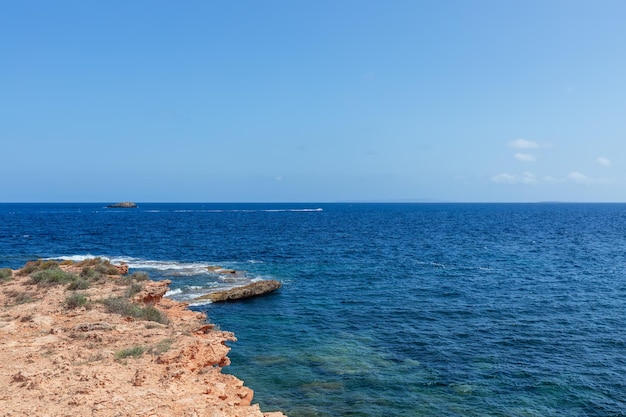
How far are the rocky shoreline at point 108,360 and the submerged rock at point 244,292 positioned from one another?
11692mm

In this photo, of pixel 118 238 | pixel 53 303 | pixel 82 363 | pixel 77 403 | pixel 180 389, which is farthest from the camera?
pixel 118 238

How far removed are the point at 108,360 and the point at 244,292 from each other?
83.7 feet

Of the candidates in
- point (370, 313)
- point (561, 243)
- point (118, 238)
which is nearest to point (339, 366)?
point (370, 313)

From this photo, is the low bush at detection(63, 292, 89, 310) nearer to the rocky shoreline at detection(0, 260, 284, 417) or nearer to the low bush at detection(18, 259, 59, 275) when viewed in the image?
the rocky shoreline at detection(0, 260, 284, 417)

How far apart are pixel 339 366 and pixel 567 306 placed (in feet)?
84.6

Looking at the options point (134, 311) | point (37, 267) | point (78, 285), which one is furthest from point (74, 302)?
point (37, 267)

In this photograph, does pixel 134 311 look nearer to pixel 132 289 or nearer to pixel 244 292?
pixel 132 289

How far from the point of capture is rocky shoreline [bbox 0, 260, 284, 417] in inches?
528

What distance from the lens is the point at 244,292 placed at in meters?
42.3

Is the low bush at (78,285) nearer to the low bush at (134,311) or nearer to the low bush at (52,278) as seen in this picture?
the low bush at (52,278)

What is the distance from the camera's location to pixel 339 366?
84.3ft

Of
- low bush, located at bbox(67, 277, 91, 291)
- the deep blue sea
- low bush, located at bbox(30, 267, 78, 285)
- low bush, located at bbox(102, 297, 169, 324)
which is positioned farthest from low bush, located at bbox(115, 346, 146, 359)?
low bush, located at bbox(30, 267, 78, 285)

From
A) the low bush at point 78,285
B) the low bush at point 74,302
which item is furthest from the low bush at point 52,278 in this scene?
the low bush at point 74,302

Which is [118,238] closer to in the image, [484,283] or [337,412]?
[484,283]
